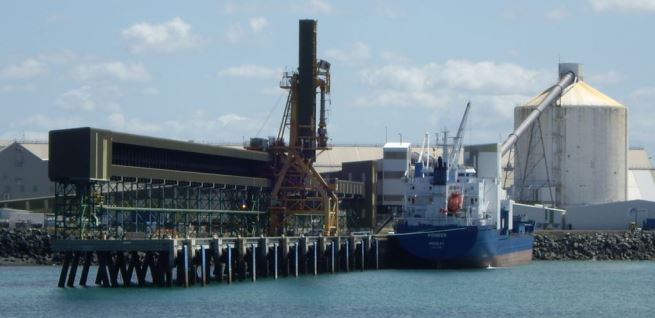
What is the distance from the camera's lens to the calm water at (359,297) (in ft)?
206

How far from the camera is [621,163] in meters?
132

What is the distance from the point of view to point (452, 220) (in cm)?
9462

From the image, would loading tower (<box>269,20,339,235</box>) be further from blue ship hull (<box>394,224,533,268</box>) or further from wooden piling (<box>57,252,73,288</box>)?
wooden piling (<box>57,252,73,288</box>)

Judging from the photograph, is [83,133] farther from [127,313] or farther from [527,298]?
[527,298]

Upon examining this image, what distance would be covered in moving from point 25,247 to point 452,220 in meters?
26.2

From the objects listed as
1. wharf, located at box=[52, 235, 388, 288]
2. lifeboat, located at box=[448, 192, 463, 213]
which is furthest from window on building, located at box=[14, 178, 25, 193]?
lifeboat, located at box=[448, 192, 463, 213]

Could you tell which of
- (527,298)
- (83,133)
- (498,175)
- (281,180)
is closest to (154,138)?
(83,133)

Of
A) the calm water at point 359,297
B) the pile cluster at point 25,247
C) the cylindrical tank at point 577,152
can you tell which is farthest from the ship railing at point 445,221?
the cylindrical tank at point 577,152

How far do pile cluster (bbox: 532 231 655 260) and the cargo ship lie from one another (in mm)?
14416

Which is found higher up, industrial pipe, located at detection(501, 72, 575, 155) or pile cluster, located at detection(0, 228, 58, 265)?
industrial pipe, located at detection(501, 72, 575, 155)

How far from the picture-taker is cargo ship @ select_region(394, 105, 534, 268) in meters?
92.9

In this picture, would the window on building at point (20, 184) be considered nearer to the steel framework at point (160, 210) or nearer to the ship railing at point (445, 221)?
the steel framework at point (160, 210)

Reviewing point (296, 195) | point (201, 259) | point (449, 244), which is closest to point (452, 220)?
point (449, 244)

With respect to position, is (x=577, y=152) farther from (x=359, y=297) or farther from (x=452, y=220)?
(x=359, y=297)
